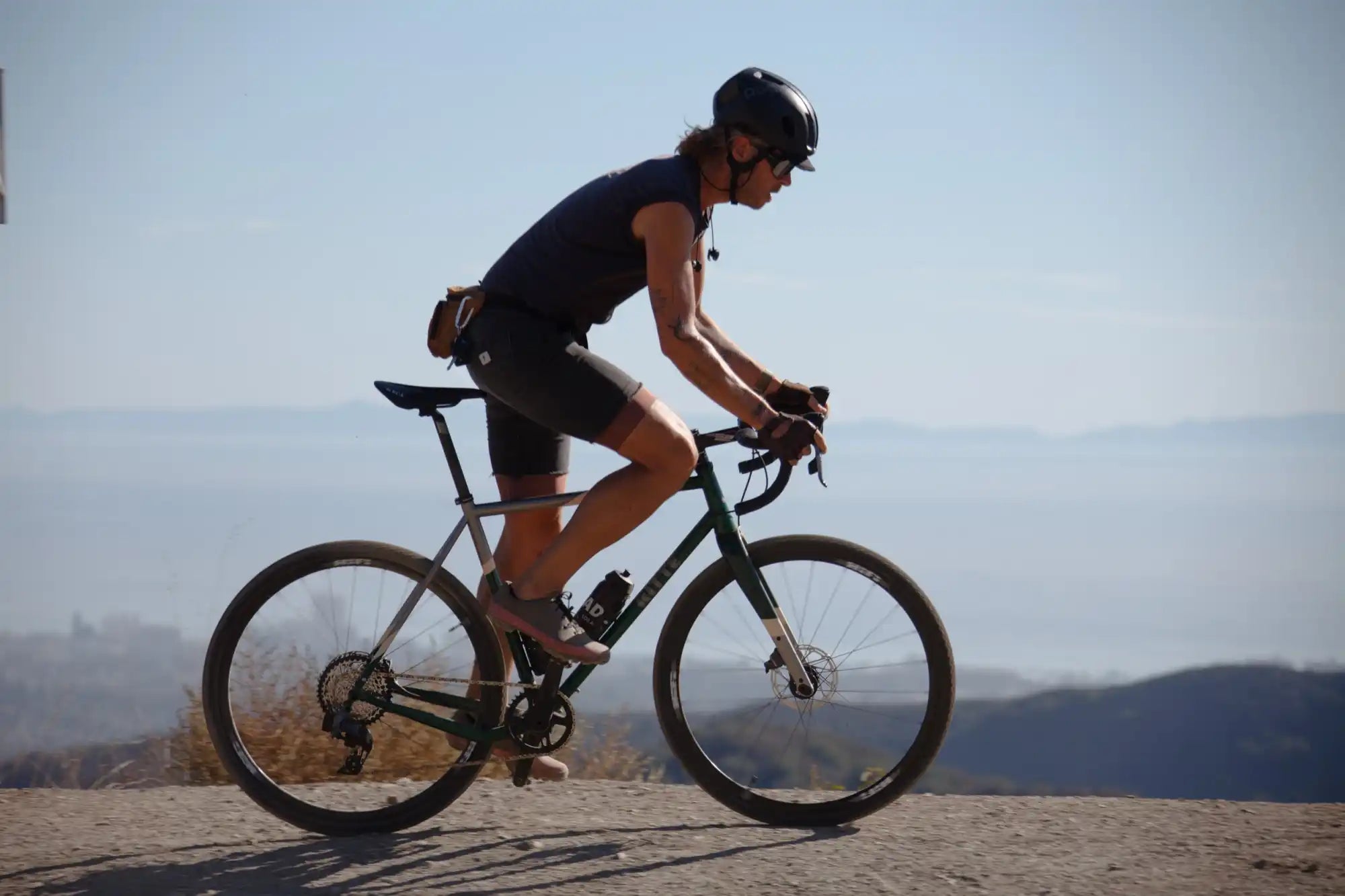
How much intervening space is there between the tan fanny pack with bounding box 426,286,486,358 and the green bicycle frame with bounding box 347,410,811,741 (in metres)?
0.21

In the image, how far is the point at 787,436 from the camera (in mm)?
4484

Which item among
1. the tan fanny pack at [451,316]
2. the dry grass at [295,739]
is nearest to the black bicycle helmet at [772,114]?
the tan fanny pack at [451,316]

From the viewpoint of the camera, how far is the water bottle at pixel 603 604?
4738 mm

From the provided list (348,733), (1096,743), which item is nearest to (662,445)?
(348,733)

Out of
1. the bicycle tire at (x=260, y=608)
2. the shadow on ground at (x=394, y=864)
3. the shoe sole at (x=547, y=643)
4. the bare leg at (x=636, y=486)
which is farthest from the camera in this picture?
the bicycle tire at (x=260, y=608)

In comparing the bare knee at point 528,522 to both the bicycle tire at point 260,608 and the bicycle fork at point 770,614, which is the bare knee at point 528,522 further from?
the bicycle fork at point 770,614

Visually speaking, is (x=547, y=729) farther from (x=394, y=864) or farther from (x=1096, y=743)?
(x=1096, y=743)

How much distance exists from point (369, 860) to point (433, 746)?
48.6 inches

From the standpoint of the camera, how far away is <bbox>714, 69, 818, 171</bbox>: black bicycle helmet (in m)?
4.56

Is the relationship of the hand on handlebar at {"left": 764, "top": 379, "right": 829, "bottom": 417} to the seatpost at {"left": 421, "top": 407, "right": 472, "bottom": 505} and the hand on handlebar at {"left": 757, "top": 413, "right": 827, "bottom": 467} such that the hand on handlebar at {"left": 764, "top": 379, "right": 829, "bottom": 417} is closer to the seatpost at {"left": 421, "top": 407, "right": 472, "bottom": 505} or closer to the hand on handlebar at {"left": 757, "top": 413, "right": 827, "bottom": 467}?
the hand on handlebar at {"left": 757, "top": 413, "right": 827, "bottom": 467}

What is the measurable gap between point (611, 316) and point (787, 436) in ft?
2.34

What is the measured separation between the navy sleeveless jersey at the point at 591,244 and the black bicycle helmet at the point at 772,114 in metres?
0.20

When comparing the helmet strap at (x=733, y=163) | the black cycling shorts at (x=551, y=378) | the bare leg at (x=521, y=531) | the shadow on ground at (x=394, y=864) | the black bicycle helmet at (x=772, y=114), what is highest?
the black bicycle helmet at (x=772, y=114)

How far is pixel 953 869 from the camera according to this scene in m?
4.47
